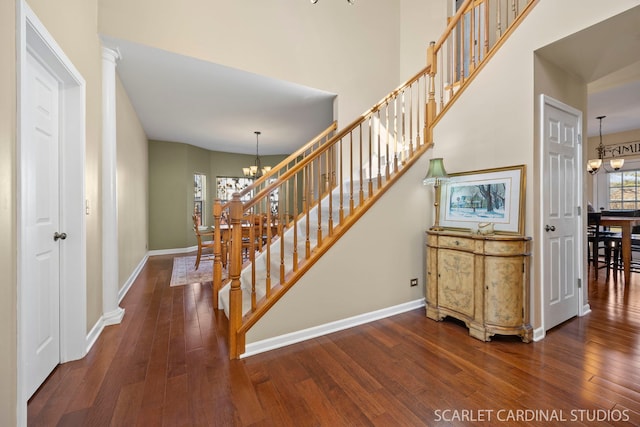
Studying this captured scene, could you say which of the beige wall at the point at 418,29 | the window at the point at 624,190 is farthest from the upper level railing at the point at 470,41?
the window at the point at 624,190

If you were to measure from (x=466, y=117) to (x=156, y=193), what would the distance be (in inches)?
263

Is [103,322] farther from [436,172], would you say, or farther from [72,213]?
[436,172]

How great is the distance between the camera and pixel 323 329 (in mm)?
2424

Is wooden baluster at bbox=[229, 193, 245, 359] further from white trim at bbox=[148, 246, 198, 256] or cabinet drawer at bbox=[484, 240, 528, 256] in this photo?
white trim at bbox=[148, 246, 198, 256]

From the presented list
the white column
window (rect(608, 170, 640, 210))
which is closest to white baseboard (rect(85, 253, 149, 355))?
the white column

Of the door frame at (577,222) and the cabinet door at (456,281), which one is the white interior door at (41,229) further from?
the door frame at (577,222)

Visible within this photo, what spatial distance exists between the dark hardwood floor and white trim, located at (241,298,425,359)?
0.07 meters

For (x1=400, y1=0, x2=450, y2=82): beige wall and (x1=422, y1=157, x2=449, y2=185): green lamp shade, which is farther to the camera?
(x1=400, y1=0, x2=450, y2=82): beige wall

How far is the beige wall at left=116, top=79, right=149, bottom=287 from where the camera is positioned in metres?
3.45

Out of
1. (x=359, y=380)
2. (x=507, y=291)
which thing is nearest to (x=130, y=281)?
(x=359, y=380)

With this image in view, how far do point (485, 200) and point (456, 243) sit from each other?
0.51m

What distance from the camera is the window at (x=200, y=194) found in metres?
7.33

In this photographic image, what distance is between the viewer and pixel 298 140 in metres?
6.83

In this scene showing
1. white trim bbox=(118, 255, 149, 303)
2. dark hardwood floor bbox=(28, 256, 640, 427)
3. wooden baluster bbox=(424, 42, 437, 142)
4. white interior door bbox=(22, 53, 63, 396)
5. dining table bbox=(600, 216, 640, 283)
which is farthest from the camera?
dining table bbox=(600, 216, 640, 283)
